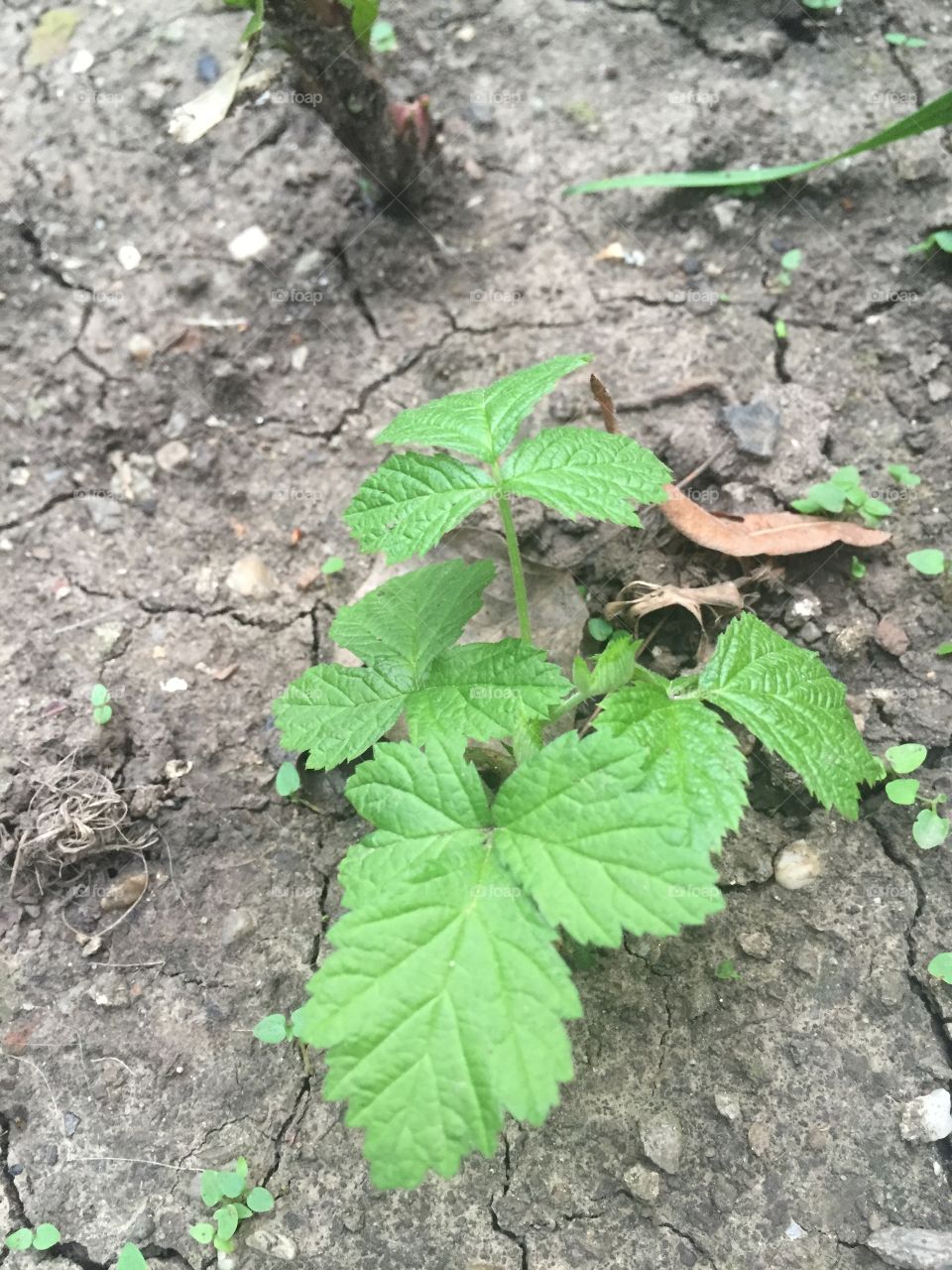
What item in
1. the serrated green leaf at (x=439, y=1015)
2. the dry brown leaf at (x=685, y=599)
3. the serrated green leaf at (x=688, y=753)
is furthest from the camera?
the dry brown leaf at (x=685, y=599)

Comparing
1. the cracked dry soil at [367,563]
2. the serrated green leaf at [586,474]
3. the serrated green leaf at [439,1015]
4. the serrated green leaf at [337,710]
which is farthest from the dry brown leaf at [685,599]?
the serrated green leaf at [439,1015]

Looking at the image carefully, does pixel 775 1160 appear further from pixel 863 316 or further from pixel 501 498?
pixel 863 316

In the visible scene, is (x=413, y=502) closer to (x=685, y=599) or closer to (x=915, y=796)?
(x=685, y=599)

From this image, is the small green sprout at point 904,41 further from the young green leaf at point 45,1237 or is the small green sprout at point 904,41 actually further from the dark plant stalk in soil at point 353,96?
the young green leaf at point 45,1237

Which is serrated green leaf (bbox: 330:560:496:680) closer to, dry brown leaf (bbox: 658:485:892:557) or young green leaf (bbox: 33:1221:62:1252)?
dry brown leaf (bbox: 658:485:892:557)

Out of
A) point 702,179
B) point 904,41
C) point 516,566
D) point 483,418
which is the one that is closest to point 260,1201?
point 516,566

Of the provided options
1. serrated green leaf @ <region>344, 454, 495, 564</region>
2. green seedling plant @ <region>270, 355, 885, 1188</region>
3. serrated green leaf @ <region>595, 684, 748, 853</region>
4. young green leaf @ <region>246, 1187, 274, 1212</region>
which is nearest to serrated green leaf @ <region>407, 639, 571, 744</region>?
green seedling plant @ <region>270, 355, 885, 1188</region>

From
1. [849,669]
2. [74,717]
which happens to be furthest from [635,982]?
[74,717]
